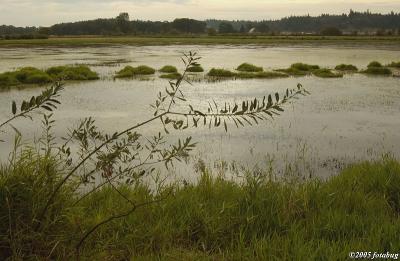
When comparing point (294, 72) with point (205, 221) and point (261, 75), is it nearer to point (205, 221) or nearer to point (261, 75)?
point (261, 75)

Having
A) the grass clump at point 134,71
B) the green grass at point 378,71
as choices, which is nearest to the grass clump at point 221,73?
the grass clump at point 134,71

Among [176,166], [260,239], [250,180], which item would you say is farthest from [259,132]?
[260,239]

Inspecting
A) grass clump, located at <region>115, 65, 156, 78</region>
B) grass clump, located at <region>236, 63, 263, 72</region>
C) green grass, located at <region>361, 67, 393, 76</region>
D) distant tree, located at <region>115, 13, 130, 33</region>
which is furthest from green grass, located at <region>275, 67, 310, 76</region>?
distant tree, located at <region>115, 13, 130, 33</region>

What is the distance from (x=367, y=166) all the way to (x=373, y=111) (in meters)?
7.51

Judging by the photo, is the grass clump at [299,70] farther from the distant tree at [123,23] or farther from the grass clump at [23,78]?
the distant tree at [123,23]

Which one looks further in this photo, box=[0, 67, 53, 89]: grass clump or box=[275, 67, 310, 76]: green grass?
box=[275, 67, 310, 76]: green grass

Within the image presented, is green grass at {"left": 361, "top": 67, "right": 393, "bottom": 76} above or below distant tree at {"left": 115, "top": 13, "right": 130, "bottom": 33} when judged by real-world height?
below

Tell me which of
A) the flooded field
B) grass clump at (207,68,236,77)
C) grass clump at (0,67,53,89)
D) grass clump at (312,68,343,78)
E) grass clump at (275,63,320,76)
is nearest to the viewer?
the flooded field

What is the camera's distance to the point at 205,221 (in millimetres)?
4754

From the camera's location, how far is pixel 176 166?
8312 millimetres

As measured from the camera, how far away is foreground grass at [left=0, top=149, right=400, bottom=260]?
386cm

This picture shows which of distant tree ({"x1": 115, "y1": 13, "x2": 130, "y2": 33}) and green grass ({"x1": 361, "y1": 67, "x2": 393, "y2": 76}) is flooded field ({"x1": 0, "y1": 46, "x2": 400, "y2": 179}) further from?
distant tree ({"x1": 115, "y1": 13, "x2": 130, "y2": 33})

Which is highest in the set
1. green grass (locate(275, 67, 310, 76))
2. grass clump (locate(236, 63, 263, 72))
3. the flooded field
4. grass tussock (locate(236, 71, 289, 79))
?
grass clump (locate(236, 63, 263, 72))

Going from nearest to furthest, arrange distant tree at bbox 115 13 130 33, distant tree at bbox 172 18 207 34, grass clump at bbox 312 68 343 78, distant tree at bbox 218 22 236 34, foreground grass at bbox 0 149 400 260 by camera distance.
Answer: foreground grass at bbox 0 149 400 260
grass clump at bbox 312 68 343 78
distant tree at bbox 115 13 130 33
distant tree at bbox 172 18 207 34
distant tree at bbox 218 22 236 34
